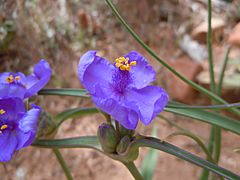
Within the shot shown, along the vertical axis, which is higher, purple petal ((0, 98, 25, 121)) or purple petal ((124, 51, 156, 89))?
purple petal ((124, 51, 156, 89))

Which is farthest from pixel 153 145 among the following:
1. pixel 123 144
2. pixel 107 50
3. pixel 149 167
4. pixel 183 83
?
pixel 107 50

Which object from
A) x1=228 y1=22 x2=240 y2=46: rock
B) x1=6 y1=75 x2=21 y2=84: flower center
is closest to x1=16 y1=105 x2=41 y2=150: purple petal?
x1=6 y1=75 x2=21 y2=84: flower center

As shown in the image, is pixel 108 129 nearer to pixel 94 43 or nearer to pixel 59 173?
pixel 59 173

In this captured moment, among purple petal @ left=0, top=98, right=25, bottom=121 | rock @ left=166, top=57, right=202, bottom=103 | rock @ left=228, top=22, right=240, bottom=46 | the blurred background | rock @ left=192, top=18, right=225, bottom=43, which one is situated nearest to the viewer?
purple petal @ left=0, top=98, right=25, bottom=121

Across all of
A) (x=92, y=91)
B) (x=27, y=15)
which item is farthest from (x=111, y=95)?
(x=27, y=15)

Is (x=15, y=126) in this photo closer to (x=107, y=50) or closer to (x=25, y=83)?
(x=25, y=83)

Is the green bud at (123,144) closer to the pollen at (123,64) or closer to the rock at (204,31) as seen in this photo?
the pollen at (123,64)

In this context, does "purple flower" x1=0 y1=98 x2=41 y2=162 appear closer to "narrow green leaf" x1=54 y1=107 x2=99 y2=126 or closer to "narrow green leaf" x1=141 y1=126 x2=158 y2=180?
"narrow green leaf" x1=54 y1=107 x2=99 y2=126
